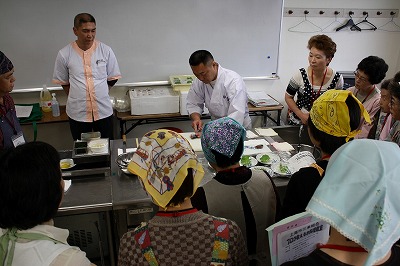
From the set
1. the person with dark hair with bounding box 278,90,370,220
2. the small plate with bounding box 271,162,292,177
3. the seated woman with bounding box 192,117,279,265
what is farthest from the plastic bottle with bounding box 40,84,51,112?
the person with dark hair with bounding box 278,90,370,220

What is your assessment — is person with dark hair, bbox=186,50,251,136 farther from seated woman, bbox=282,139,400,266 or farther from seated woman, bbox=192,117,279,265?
seated woman, bbox=282,139,400,266

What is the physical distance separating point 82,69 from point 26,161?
2187 mm

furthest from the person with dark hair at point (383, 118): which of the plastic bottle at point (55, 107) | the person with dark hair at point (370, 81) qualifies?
the plastic bottle at point (55, 107)

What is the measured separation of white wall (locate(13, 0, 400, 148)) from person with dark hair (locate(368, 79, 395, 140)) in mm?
1595

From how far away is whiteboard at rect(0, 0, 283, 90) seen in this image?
3375mm

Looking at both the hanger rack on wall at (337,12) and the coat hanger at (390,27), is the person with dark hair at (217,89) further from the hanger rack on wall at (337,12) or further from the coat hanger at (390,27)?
the coat hanger at (390,27)

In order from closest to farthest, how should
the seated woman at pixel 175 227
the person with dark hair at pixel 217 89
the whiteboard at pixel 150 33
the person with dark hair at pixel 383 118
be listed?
the seated woman at pixel 175 227 → the person with dark hair at pixel 383 118 → the person with dark hair at pixel 217 89 → the whiteboard at pixel 150 33

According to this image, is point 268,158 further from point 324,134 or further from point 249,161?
point 324,134

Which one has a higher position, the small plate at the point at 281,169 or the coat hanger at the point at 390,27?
the coat hanger at the point at 390,27

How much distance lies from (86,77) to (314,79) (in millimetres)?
2016

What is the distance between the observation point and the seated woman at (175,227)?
1.12 m

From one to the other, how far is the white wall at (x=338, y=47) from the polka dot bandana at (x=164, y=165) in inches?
107

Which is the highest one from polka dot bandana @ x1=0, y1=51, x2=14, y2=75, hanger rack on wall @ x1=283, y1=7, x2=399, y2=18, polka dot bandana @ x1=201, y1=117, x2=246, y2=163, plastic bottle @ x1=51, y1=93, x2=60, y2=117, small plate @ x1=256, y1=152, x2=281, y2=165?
hanger rack on wall @ x1=283, y1=7, x2=399, y2=18

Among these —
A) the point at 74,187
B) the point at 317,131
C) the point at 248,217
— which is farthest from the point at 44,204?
the point at 317,131
